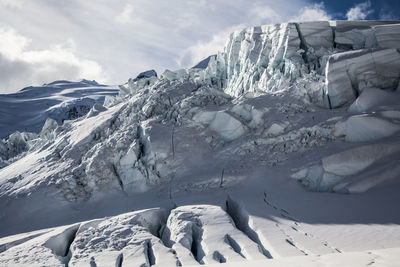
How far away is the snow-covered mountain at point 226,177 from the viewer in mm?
8961

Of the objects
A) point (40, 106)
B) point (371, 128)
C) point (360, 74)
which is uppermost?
point (40, 106)

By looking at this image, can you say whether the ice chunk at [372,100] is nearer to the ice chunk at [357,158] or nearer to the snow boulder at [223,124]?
the ice chunk at [357,158]

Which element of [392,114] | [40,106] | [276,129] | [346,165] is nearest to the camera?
[346,165]

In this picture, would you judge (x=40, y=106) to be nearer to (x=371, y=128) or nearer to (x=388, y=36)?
(x=388, y=36)

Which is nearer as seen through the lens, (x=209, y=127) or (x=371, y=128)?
(x=371, y=128)

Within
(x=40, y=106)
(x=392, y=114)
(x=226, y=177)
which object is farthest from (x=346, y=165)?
(x=40, y=106)

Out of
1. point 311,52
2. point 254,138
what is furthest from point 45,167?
point 311,52

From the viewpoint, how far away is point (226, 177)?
46.4 feet

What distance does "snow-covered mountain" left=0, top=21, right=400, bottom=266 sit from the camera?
8.96 meters

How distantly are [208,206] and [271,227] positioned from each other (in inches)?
121

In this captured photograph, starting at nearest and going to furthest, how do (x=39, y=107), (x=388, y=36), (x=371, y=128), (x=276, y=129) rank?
(x=371, y=128) → (x=276, y=129) → (x=388, y=36) → (x=39, y=107)

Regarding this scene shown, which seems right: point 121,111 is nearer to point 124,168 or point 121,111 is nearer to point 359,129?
point 124,168

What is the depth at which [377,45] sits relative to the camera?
64.7 ft

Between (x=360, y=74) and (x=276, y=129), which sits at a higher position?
(x=360, y=74)
